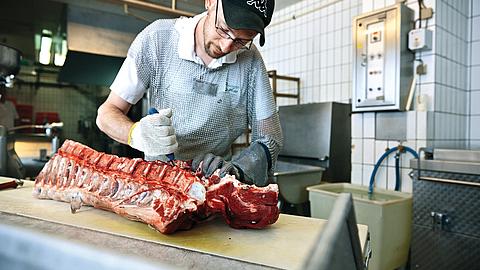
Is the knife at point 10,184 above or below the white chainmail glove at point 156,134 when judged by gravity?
below

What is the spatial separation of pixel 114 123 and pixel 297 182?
1.87 metres

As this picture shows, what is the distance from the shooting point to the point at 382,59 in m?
2.53

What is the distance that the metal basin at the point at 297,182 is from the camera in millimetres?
2617

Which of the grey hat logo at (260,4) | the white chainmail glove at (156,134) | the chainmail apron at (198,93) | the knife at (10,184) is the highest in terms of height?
the grey hat logo at (260,4)

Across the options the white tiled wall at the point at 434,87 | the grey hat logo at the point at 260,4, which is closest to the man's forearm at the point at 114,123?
the grey hat logo at the point at 260,4

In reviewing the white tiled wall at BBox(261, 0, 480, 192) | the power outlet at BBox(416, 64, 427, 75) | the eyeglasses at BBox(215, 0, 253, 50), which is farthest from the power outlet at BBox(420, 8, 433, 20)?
the eyeglasses at BBox(215, 0, 253, 50)

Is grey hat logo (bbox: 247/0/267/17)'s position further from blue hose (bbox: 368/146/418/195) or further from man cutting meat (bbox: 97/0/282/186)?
blue hose (bbox: 368/146/418/195)

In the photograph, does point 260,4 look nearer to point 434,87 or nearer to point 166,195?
point 166,195

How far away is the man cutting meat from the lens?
1.17 metres

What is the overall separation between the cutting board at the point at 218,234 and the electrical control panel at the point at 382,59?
6.14ft

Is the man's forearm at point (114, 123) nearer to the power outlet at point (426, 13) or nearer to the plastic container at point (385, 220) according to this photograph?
the plastic container at point (385, 220)

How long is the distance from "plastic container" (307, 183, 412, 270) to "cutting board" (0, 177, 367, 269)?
1.32 meters

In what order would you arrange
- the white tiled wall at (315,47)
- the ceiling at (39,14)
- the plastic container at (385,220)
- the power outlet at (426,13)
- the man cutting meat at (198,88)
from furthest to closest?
the white tiled wall at (315,47) < the ceiling at (39,14) < the power outlet at (426,13) < the plastic container at (385,220) < the man cutting meat at (198,88)


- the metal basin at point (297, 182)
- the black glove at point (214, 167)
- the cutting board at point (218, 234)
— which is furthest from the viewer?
the metal basin at point (297, 182)
